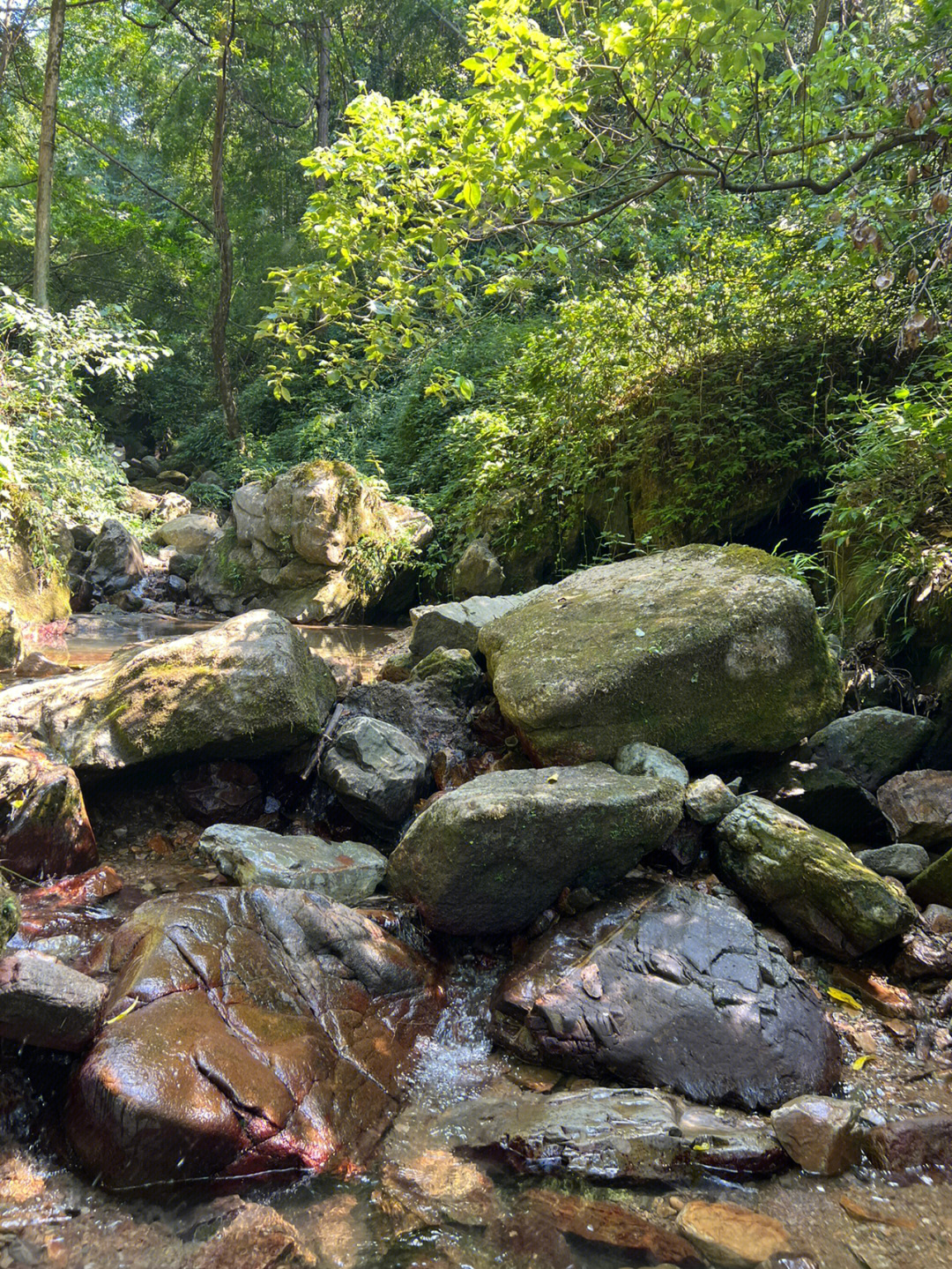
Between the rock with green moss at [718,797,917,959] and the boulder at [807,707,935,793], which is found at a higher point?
the boulder at [807,707,935,793]

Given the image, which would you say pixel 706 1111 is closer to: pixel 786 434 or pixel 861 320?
→ pixel 786 434

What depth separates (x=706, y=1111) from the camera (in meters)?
2.65

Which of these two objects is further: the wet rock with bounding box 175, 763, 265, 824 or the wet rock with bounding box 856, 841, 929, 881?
the wet rock with bounding box 175, 763, 265, 824

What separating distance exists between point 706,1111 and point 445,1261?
104cm

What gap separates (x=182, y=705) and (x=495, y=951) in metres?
2.17

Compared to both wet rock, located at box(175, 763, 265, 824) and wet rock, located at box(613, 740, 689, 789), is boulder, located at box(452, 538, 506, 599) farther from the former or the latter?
wet rock, located at box(613, 740, 689, 789)

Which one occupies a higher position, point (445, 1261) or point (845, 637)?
point (845, 637)

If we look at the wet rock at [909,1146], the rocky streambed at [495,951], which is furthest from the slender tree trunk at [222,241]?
the wet rock at [909,1146]

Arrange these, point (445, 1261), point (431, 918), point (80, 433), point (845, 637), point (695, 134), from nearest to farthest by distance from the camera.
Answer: point (445, 1261)
point (431, 918)
point (695, 134)
point (845, 637)
point (80, 433)

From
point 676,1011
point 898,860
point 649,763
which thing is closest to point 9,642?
point 649,763

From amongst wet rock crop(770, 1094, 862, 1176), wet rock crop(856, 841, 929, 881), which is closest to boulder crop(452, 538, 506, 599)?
wet rock crop(856, 841, 929, 881)

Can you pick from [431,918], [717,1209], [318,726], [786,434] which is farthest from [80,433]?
[717,1209]

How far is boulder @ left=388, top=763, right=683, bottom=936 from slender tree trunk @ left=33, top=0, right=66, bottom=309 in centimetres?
1146

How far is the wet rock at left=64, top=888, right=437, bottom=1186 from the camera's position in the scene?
229 centimetres
